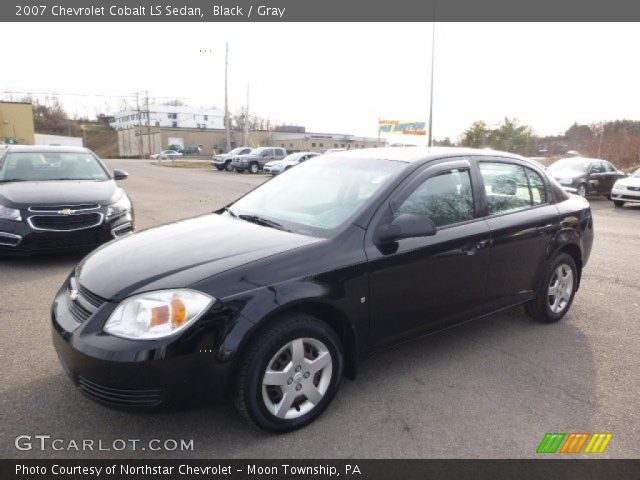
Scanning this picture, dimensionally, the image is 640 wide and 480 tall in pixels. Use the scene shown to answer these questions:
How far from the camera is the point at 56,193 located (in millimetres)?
6395

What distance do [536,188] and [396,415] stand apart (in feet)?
8.60

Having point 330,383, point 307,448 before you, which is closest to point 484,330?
point 330,383

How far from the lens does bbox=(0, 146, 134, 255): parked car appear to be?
5.94 m

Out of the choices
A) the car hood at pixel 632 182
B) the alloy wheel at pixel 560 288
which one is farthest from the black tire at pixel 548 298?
the car hood at pixel 632 182

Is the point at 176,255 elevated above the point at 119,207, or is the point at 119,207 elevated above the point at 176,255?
the point at 176,255

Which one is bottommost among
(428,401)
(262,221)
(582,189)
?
(428,401)

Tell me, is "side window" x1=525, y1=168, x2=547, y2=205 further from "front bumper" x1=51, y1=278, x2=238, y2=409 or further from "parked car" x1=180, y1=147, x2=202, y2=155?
"parked car" x1=180, y1=147, x2=202, y2=155

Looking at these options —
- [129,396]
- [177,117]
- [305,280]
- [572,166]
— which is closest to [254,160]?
[572,166]

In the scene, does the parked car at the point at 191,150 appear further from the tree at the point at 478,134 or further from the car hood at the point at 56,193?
the car hood at the point at 56,193

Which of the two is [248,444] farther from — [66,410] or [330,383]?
[66,410]

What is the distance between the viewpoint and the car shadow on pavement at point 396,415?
2703 millimetres

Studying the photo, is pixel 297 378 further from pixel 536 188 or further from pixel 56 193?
pixel 56 193

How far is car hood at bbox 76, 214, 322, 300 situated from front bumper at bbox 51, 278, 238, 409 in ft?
0.70

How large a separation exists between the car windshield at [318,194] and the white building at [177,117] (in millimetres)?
103004
